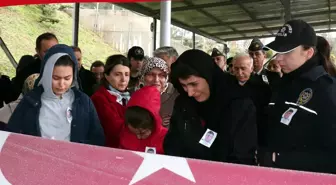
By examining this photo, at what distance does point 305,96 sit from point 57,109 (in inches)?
52.2

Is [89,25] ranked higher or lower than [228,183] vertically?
higher

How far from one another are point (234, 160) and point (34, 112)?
113 cm

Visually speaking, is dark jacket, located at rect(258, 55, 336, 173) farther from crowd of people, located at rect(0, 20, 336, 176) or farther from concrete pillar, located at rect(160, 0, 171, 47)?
concrete pillar, located at rect(160, 0, 171, 47)

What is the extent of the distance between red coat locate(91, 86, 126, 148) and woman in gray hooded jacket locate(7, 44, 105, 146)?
24cm

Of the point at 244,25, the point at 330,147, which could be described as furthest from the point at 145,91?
the point at 244,25

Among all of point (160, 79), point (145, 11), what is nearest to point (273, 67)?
point (160, 79)

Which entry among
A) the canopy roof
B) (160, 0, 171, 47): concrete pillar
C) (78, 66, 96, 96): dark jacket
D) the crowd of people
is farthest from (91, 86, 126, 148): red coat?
the canopy roof

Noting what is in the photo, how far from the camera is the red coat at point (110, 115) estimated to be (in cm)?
246

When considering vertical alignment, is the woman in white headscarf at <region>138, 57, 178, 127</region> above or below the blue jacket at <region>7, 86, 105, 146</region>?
above

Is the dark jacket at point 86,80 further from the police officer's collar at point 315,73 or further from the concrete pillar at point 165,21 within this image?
the police officer's collar at point 315,73

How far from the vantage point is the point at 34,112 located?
2.08 meters

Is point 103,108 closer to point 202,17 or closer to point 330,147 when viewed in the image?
point 330,147

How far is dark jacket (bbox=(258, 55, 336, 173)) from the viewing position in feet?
4.90

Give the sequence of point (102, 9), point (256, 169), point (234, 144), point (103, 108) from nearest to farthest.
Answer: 1. point (256, 169)
2. point (234, 144)
3. point (103, 108)
4. point (102, 9)
